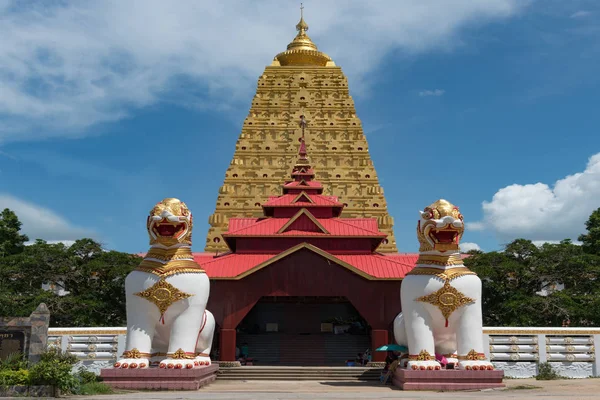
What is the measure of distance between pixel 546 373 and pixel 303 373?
6847 mm

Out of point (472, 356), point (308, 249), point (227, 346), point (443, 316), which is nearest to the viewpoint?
point (472, 356)

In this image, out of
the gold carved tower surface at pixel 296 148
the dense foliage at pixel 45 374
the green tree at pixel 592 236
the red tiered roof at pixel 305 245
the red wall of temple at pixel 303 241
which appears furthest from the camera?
the gold carved tower surface at pixel 296 148

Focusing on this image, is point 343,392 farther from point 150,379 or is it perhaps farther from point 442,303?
point 150,379

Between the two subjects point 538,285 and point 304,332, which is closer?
point 304,332

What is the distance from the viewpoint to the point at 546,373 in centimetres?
1875

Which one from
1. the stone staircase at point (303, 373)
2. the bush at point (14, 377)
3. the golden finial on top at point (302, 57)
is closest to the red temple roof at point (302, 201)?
the stone staircase at point (303, 373)

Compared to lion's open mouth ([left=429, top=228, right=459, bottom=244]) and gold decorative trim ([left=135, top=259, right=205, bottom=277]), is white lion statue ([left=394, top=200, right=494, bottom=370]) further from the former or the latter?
gold decorative trim ([left=135, top=259, right=205, bottom=277])

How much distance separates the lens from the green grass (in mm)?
13812

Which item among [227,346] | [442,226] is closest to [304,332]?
[227,346]

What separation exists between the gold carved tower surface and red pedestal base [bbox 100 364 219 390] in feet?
84.1

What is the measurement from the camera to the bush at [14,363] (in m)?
13.7

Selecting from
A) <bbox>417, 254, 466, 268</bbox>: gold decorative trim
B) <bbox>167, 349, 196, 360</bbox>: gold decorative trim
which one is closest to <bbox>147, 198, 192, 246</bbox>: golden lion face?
<bbox>167, 349, 196, 360</bbox>: gold decorative trim

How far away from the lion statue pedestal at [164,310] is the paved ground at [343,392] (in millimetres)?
821

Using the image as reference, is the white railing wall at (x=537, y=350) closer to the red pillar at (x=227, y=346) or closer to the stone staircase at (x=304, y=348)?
the red pillar at (x=227, y=346)
